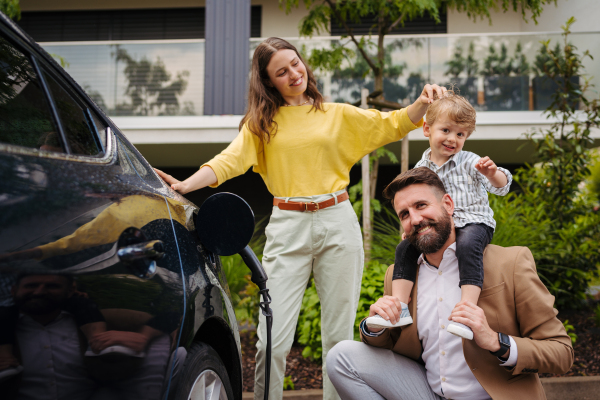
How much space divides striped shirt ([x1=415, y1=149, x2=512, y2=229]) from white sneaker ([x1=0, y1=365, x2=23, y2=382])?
5.45ft

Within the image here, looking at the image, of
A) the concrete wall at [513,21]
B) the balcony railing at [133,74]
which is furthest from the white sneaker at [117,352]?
the concrete wall at [513,21]

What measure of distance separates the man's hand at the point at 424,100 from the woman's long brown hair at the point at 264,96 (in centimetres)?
45

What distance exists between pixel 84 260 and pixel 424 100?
167 cm

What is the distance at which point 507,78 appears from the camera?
28.5 ft

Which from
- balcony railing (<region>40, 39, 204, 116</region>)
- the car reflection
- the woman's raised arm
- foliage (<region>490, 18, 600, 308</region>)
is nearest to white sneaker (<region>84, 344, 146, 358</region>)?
the car reflection

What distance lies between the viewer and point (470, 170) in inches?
84.7

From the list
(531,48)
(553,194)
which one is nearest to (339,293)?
(553,194)

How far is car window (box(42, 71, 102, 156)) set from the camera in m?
1.19

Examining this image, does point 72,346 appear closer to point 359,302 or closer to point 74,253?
point 74,253

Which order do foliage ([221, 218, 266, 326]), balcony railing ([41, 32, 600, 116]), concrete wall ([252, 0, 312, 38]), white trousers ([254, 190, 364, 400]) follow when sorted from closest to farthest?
1. white trousers ([254, 190, 364, 400])
2. foliage ([221, 218, 266, 326])
3. balcony railing ([41, 32, 600, 116])
4. concrete wall ([252, 0, 312, 38])

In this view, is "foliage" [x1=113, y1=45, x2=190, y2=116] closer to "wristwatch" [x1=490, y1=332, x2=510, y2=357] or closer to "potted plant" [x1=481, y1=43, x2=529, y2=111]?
"potted plant" [x1=481, y1=43, x2=529, y2=111]

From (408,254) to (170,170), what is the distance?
10.2m

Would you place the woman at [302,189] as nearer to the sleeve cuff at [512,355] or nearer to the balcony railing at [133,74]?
the sleeve cuff at [512,355]

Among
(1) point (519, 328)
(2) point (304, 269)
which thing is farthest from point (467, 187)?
(2) point (304, 269)
